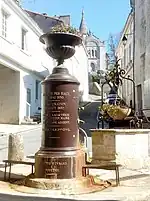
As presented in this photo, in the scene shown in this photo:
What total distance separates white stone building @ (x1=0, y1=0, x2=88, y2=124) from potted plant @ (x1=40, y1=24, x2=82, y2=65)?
14.3m

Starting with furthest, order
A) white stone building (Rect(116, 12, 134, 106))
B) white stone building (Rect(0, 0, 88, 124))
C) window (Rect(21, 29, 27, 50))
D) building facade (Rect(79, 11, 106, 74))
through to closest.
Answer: building facade (Rect(79, 11, 106, 74))
white stone building (Rect(116, 12, 134, 106))
window (Rect(21, 29, 27, 50))
white stone building (Rect(0, 0, 88, 124))

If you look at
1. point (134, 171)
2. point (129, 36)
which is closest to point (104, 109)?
point (134, 171)

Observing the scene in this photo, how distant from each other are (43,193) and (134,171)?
267 centimetres

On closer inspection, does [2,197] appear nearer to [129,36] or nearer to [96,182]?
[96,182]

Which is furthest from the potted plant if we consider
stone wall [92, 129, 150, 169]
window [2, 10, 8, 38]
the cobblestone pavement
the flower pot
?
window [2, 10, 8, 38]

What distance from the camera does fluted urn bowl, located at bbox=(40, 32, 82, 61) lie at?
654 cm

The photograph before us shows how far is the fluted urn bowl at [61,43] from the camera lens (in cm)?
654

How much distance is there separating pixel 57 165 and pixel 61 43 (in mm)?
2153

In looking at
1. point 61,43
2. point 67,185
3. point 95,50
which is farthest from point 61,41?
point 95,50

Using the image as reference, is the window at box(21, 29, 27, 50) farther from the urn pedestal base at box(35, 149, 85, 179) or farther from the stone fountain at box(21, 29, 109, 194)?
the urn pedestal base at box(35, 149, 85, 179)

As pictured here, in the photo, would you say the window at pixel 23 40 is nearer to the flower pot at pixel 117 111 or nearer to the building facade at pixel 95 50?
the flower pot at pixel 117 111

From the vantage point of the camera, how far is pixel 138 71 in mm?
21516

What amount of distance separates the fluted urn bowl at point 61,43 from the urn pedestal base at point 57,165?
1.78m

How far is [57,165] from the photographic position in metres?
6.17
